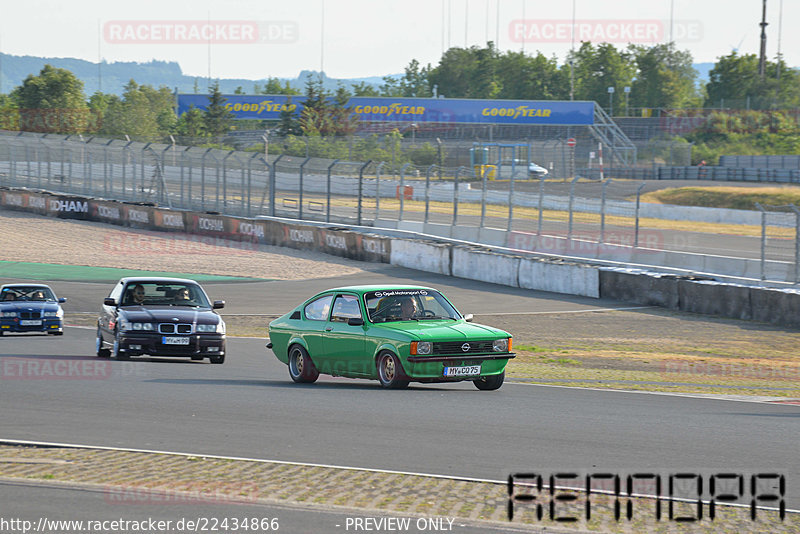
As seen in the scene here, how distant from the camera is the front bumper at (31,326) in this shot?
19.8m

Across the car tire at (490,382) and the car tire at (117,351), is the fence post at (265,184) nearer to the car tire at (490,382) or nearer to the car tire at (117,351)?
the car tire at (117,351)

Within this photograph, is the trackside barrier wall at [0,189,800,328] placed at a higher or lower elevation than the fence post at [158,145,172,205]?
lower

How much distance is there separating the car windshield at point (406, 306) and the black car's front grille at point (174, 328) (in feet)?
11.5

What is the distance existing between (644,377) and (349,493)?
859 cm

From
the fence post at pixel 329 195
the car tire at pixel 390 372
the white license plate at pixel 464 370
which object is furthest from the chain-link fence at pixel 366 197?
the car tire at pixel 390 372

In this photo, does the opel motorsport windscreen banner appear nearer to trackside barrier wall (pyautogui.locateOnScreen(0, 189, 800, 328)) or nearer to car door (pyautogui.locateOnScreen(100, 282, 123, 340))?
trackside barrier wall (pyautogui.locateOnScreen(0, 189, 800, 328))

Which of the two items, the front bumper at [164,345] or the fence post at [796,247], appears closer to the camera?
A: the front bumper at [164,345]

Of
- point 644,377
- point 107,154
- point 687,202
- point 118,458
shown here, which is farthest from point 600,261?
point 687,202

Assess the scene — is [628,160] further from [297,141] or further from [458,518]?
[458,518]

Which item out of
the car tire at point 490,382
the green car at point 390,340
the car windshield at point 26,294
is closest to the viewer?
the green car at point 390,340

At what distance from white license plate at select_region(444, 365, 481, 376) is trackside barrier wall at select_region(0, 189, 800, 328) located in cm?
1102

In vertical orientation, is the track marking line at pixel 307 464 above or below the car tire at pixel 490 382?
above

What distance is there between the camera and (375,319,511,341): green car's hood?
38.4ft

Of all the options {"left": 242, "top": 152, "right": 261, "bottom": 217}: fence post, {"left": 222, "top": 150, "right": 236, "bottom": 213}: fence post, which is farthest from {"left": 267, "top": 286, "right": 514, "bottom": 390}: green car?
{"left": 222, "top": 150, "right": 236, "bottom": 213}: fence post
